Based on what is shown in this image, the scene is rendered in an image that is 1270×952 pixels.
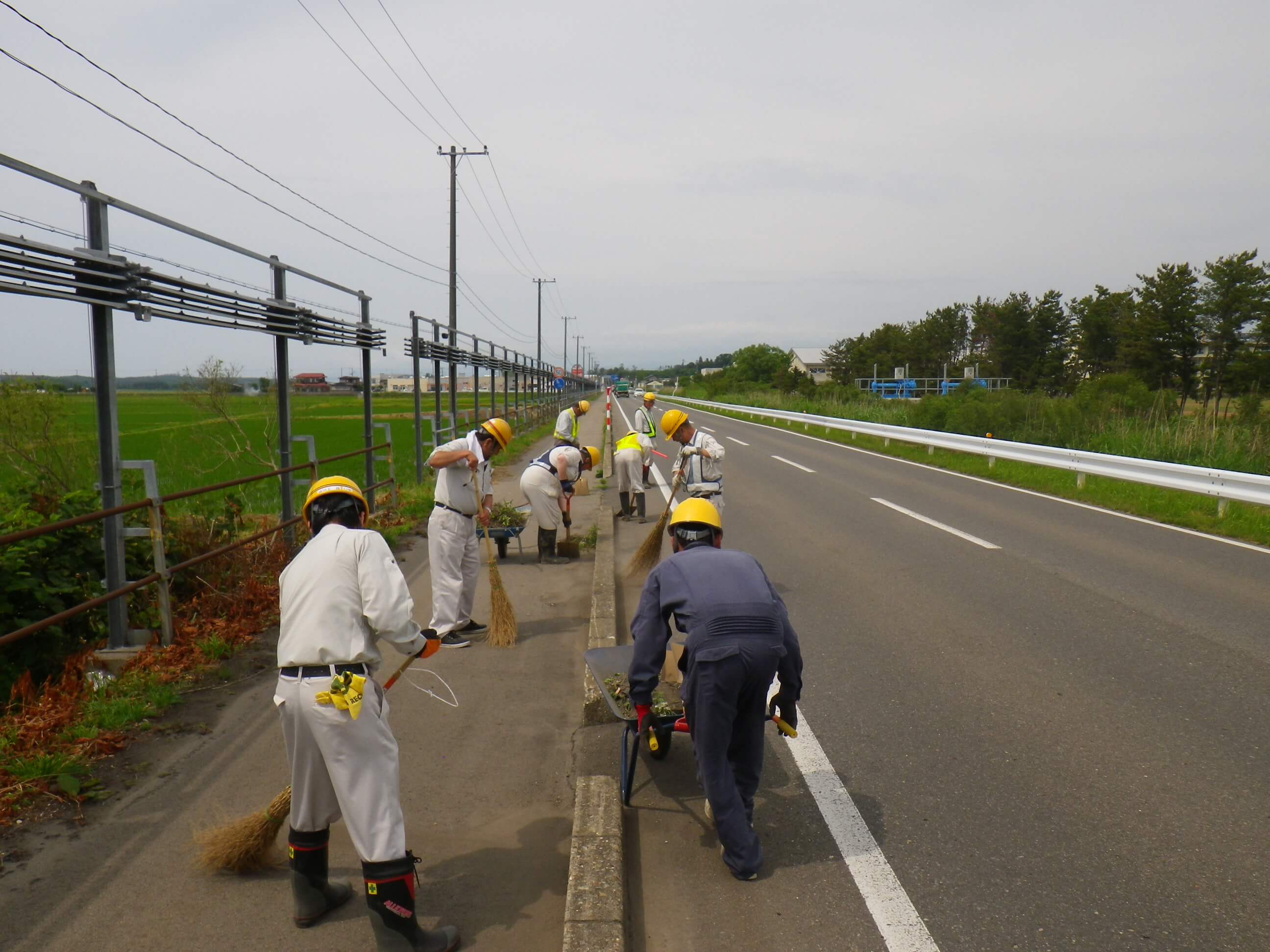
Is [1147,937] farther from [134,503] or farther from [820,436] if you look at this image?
[820,436]

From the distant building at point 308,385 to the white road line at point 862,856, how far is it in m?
7.66

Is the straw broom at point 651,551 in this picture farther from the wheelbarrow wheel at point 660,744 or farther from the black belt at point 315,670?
the black belt at point 315,670

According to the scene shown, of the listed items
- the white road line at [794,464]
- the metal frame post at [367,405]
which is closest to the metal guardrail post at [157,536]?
the metal frame post at [367,405]

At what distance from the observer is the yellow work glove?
3.10 meters

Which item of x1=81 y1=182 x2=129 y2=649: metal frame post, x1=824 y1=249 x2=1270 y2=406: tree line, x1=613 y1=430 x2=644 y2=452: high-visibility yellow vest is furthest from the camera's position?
x1=824 y1=249 x2=1270 y2=406: tree line

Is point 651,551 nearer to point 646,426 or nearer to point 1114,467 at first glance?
point 646,426

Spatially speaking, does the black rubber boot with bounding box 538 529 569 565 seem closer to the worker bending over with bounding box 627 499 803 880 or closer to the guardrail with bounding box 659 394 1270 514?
the worker bending over with bounding box 627 499 803 880

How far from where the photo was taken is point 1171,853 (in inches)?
145

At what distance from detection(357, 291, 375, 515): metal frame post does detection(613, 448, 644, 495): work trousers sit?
352 cm

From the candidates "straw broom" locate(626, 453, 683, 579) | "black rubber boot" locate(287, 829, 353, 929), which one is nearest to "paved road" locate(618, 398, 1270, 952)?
"straw broom" locate(626, 453, 683, 579)

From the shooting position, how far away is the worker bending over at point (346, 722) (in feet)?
10.3

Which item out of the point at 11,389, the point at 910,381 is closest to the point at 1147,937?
the point at 11,389

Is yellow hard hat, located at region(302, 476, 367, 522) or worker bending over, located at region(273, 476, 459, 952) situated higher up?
yellow hard hat, located at region(302, 476, 367, 522)

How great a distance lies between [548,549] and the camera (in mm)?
10320
